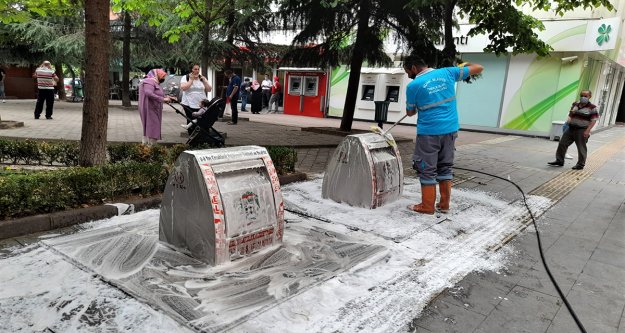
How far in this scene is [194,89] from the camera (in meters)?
8.55

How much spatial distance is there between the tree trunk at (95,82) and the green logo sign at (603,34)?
16.8 metres

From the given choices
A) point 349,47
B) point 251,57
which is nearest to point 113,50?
point 251,57

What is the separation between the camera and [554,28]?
53.1 ft

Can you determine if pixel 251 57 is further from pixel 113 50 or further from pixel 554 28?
pixel 554 28

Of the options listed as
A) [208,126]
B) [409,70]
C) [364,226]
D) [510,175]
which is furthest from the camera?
[510,175]

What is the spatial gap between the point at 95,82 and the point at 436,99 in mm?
3992

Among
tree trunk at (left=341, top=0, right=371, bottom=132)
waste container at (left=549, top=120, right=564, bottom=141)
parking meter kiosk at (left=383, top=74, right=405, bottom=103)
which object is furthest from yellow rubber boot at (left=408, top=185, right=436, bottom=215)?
parking meter kiosk at (left=383, top=74, right=405, bottom=103)

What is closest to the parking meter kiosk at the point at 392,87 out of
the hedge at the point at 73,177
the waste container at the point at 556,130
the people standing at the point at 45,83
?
the waste container at the point at 556,130

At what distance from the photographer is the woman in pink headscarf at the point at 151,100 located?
7.27m

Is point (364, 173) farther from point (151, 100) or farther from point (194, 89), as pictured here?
point (194, 89)

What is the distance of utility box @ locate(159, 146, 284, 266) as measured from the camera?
10.6 ft

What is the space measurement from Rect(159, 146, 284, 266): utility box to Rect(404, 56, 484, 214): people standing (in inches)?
83.3

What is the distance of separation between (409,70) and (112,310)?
4069 millimetres

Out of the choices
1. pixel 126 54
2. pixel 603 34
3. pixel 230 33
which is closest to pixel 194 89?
pixel 230 33
